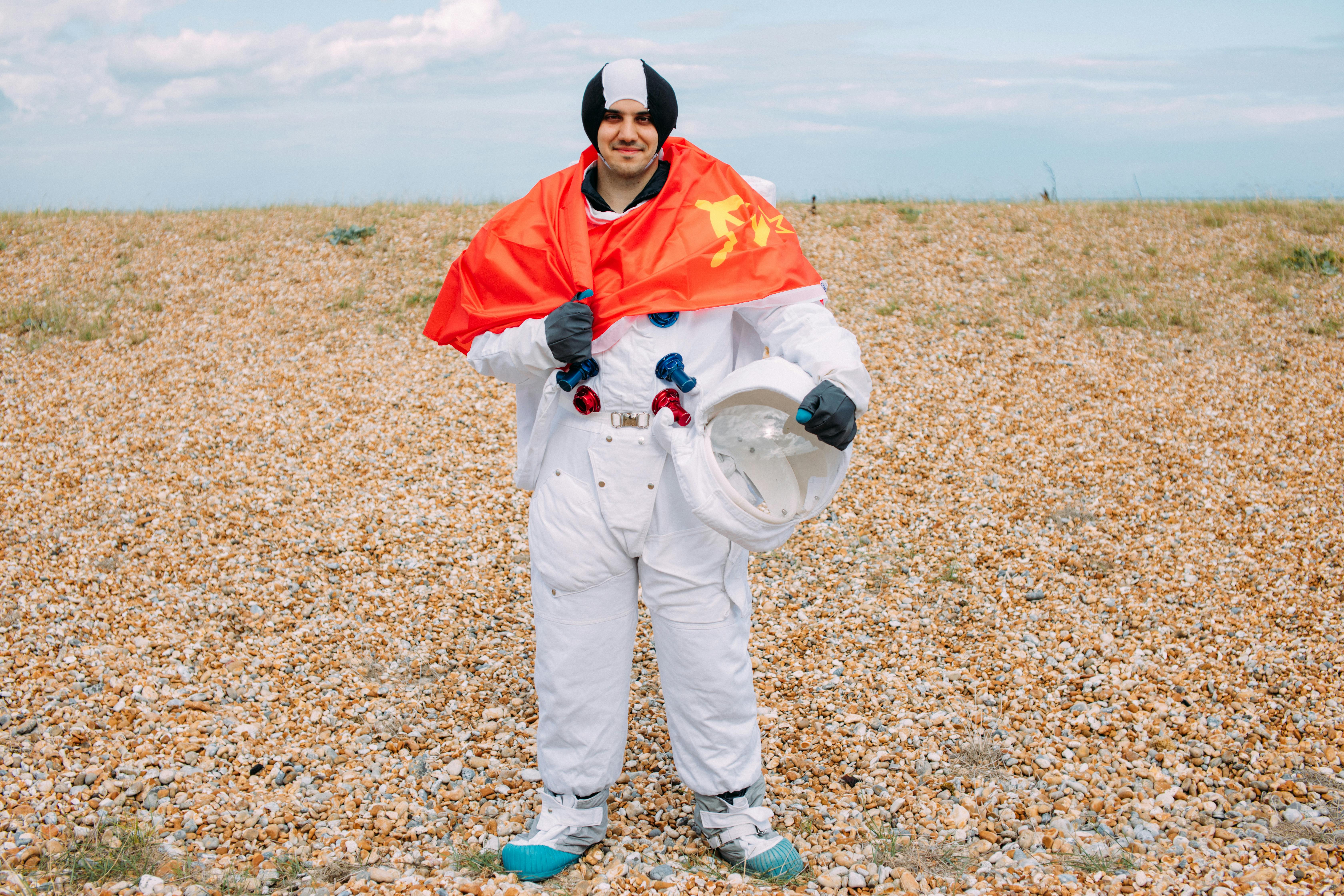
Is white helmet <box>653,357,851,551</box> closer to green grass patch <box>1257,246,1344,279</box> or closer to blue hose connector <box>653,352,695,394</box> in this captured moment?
blue hose connector <box>653,352,695,394</box>

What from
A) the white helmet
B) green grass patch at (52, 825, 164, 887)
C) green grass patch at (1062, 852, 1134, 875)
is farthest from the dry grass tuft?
green grass patch at (52, 825, 164, 887)

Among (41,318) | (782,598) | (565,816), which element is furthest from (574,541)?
(41,318)

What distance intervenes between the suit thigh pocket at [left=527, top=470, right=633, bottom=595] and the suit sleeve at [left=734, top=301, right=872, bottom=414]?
0.71 m

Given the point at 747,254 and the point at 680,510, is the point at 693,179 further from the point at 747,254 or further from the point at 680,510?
the point at 680,510

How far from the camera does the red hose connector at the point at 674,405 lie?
2.75 metres

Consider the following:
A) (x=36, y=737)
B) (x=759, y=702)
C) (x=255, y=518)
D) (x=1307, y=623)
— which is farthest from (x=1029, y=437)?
(x=36, y=737)

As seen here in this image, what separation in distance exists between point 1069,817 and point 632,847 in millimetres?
1547

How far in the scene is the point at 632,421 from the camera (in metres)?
2.85

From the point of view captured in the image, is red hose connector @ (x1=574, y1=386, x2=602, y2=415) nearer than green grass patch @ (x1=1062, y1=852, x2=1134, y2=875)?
Yes

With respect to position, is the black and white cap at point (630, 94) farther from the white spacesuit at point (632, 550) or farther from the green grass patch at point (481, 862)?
the green grass patch at point (481, 862)

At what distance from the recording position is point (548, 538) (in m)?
2.92

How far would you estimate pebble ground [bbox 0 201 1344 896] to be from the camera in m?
3.34

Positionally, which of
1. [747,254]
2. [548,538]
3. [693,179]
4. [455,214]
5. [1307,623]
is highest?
[455,214]

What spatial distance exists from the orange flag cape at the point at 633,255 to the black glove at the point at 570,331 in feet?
0.16
